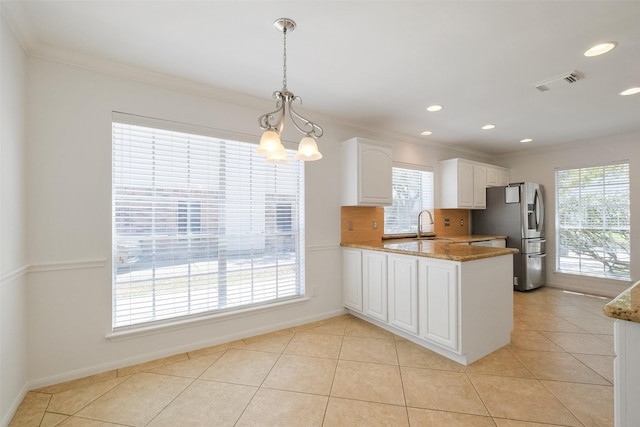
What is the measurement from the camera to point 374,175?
3.64m

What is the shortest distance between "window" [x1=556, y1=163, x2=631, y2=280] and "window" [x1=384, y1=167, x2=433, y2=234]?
2.37 metres

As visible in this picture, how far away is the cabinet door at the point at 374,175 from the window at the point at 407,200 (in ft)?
1.90

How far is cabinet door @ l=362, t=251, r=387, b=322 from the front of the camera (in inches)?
123

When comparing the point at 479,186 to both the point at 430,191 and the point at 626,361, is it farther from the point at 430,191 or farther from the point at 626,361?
the point at 626,361

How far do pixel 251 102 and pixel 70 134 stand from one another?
60.1 inches

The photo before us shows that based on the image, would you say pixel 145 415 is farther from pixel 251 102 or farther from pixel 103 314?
pixel 251 102

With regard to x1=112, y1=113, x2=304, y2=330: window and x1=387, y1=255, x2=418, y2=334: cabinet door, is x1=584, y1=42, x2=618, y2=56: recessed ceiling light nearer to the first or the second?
x1=387, y1=255, x2=418, y2=334: cabinet door

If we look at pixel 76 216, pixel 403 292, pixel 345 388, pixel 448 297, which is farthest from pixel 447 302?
pixel 76 216

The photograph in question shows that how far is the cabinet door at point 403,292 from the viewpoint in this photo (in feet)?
9.06

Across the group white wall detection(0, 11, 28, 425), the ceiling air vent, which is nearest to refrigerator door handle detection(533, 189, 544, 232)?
the ceiling air vent

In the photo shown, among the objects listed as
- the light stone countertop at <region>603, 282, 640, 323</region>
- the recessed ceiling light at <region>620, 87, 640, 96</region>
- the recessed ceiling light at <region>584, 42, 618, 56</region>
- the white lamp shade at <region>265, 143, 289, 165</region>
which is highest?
the recessed ceiling light at <region>584, 42, 618, 56</region>

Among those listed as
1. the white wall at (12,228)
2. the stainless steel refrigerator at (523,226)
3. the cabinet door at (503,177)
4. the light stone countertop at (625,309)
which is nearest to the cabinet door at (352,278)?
the light stone countertop at (625,309)

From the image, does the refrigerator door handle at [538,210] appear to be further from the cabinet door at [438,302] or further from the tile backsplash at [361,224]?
the cabinet door at [438,302]

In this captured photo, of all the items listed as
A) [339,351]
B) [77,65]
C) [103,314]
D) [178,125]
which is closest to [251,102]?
[178,125]
